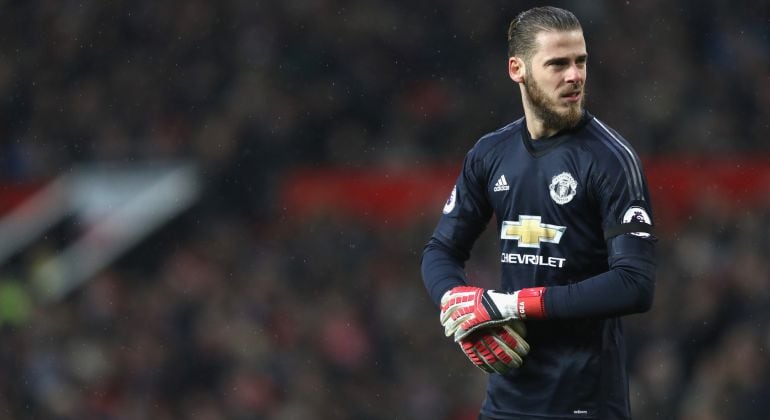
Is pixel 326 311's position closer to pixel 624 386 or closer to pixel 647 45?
pixel 647 45

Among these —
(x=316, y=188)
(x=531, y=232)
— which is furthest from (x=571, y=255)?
(x=316, y=188)

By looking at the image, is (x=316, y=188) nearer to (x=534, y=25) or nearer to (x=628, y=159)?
(x=534, y=25)

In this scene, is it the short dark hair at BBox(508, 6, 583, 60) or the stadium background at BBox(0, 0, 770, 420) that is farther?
the stadium background at BBox(0, 0, 770, 420)

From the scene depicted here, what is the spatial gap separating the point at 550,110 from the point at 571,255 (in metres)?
0.49

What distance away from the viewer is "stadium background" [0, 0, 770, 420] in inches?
456

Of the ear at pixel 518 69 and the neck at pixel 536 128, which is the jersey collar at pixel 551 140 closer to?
the neck at pixel 536 128

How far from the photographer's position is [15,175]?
1553 centimetres

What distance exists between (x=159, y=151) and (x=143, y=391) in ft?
11.1

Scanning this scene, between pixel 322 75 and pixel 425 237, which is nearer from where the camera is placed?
pixel 425 237

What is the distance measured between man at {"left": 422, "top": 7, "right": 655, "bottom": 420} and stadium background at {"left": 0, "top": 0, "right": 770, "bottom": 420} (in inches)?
194

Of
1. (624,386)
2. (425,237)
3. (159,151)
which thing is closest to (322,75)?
(159,151)

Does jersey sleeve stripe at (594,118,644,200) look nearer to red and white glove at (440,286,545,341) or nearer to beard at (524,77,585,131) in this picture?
beard at (524,77,585,131)

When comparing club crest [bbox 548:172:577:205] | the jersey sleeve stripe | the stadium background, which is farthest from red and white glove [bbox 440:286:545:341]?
the stadium background

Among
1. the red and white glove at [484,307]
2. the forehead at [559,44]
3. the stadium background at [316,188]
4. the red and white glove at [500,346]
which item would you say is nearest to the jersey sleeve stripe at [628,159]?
the forehead at [559,44]
